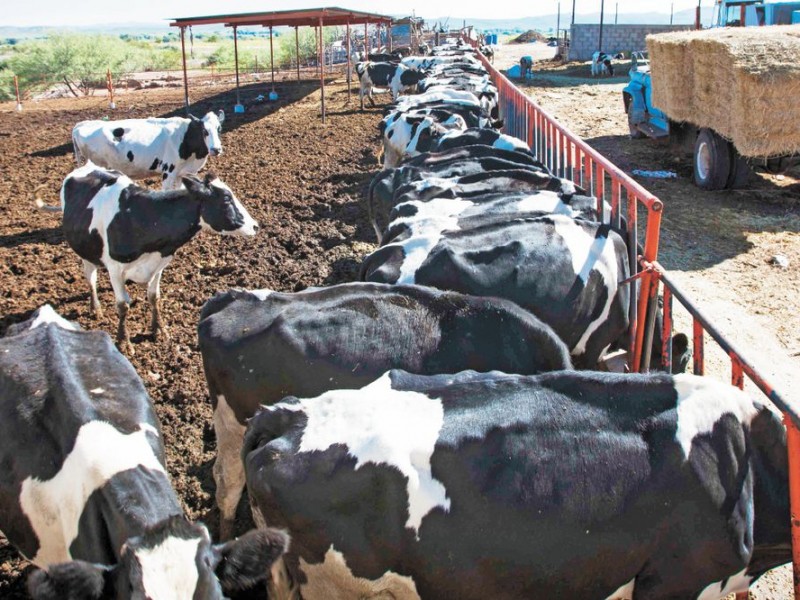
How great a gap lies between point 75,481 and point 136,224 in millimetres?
4135

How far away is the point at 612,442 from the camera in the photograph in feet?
10.7

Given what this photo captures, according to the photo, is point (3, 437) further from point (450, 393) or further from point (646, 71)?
point (646, 71)

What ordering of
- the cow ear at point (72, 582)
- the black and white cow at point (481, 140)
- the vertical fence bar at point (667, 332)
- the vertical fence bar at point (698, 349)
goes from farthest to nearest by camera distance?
the black and white cow at point (481, 140), the vertical fence bar at point (667, 332), the vertical fence bar at point (698, 349), the cow ear at point (72, 582)

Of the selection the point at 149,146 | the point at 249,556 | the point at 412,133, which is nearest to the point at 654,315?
the point at 249,556

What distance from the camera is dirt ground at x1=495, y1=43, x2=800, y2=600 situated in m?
6.57

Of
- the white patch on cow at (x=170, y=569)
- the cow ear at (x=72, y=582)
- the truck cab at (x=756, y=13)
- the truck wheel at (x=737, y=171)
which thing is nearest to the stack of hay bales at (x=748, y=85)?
the truck wheel at (x=737, y=171)

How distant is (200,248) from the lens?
9.70 meters

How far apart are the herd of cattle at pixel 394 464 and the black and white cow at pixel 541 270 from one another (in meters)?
0.27

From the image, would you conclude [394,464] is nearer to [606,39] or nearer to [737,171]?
[737,171]

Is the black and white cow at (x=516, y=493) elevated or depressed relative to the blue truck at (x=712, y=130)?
depressed

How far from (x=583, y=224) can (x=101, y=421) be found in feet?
12.0

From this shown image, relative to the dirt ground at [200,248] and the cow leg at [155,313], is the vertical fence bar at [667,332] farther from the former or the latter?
the cow leg at [155,313]

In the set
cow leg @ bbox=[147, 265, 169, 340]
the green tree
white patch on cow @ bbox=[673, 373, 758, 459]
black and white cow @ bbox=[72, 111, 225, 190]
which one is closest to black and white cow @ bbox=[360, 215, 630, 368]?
white patch on cow @ bbox=[673, 373, 758, 459]

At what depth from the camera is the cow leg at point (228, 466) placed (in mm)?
4449
